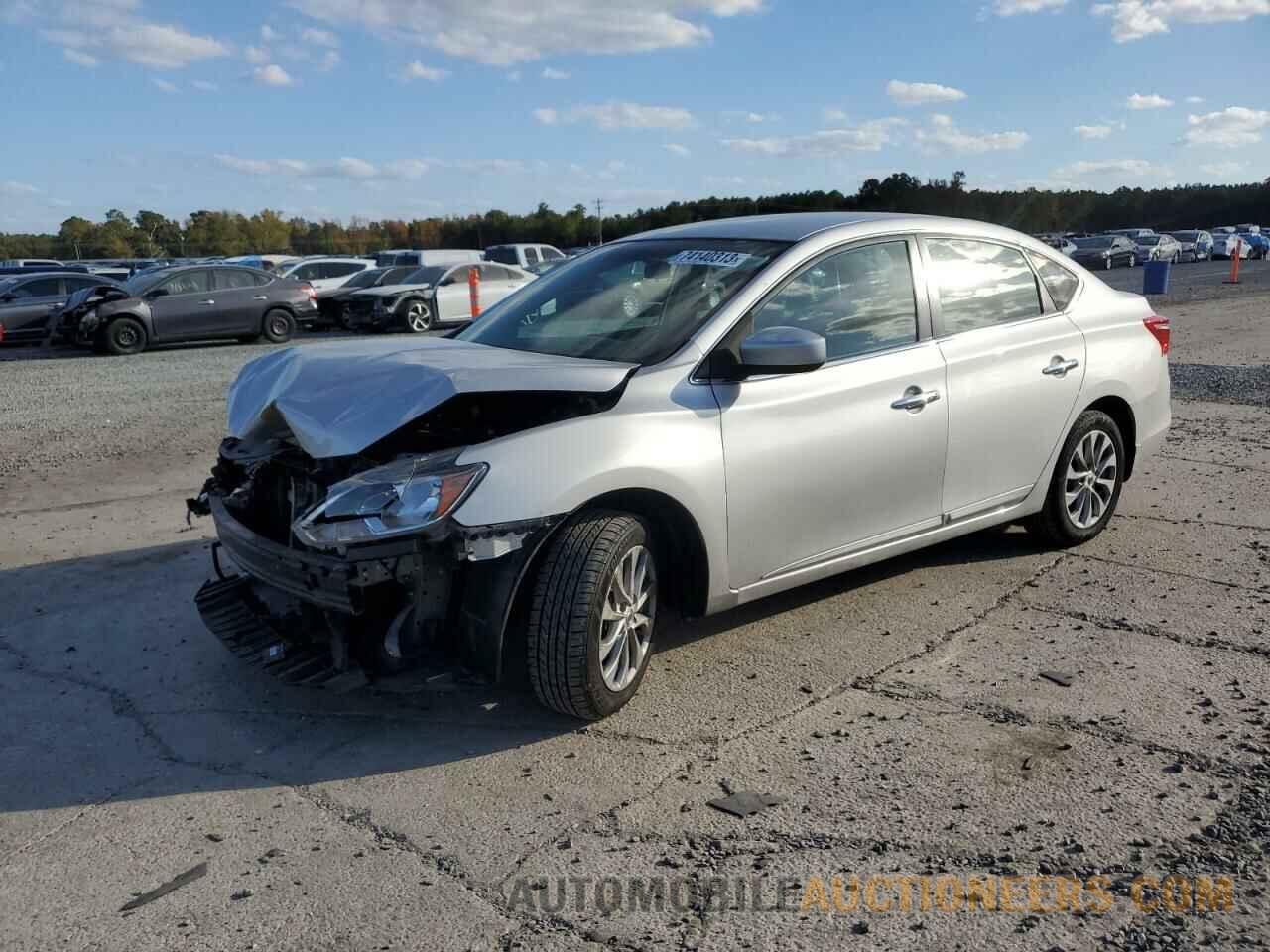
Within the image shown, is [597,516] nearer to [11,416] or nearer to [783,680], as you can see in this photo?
[783,680]

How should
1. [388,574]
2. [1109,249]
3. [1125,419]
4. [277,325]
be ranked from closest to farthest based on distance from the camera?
[388,574] → [1125,419] → [277,325] → [1109,249]

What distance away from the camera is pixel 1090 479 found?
5773mm

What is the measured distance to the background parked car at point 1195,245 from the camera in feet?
167

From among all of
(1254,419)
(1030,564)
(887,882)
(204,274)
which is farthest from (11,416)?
(1254,419)

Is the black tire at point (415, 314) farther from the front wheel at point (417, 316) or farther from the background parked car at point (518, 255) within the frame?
the background parked car at point (518, 255)

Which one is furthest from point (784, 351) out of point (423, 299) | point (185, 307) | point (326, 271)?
point (326, 271)

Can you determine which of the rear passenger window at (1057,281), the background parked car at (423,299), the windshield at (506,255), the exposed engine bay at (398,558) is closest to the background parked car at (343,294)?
the background parked car at (423,299)

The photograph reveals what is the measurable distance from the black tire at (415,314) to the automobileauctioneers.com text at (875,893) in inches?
772

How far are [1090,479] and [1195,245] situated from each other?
172 feet

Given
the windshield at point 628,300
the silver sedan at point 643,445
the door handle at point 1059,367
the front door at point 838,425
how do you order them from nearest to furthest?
1. the silver sedan at point 643,445
2. the front door at point 838,425
3. the windshield at point 628,300
4. the door handle at point 1059,367

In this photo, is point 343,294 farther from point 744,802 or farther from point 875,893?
point 875,893

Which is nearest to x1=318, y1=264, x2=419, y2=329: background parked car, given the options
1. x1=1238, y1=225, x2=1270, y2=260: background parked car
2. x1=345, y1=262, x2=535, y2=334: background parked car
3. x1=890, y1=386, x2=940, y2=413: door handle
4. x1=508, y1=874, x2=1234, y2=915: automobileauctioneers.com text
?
x1=345, y1=262, x2=535, y2=334: background parked car

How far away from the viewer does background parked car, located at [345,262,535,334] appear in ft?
70.8

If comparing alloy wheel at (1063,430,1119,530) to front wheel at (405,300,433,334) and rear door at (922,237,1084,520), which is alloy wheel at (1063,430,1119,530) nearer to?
rear door at (922,237,1084,520)
